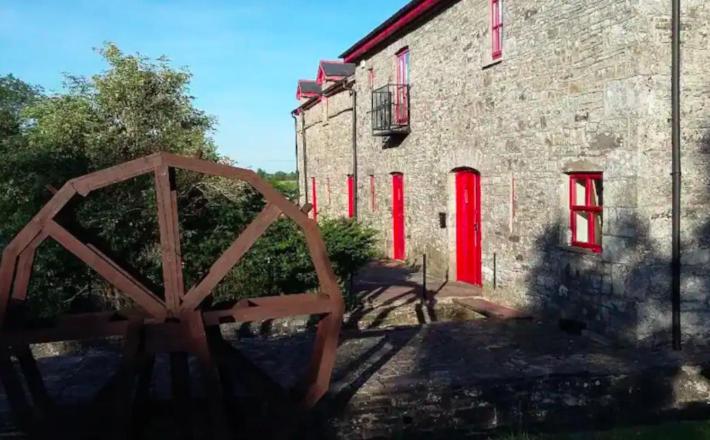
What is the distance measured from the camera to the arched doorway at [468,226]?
1156 cm

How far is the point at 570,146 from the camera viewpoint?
8.41 m

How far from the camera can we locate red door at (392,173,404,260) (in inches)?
604

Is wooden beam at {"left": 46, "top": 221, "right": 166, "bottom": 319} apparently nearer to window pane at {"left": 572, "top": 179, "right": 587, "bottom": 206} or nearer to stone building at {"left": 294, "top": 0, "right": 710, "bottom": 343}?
stone building at {"left": 294, "top": 0, "right": 710, "bottom": 343}

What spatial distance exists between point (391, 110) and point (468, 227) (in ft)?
12.9

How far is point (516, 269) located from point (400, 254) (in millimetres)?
6171

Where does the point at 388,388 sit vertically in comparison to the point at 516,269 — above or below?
below

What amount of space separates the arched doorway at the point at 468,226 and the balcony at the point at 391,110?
2.66m

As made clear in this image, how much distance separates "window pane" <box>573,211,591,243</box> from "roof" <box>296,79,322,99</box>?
1932cm

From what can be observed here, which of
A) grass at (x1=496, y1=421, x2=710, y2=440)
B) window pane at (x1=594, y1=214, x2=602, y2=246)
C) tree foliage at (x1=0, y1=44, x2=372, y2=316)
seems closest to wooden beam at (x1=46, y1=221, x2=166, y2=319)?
grass at (x1=496, y1=421, x2=710, y2=440)

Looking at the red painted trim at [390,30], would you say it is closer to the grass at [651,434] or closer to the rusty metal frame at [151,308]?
the rusty metal frame at [151,308]

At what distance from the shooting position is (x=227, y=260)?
17.8 ft

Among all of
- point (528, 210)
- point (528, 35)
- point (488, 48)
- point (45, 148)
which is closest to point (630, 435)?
point (528, 210)

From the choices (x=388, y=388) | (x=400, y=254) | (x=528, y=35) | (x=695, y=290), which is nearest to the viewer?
(x=388, y=388)

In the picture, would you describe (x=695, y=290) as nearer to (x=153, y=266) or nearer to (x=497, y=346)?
(x=497, y=346)
